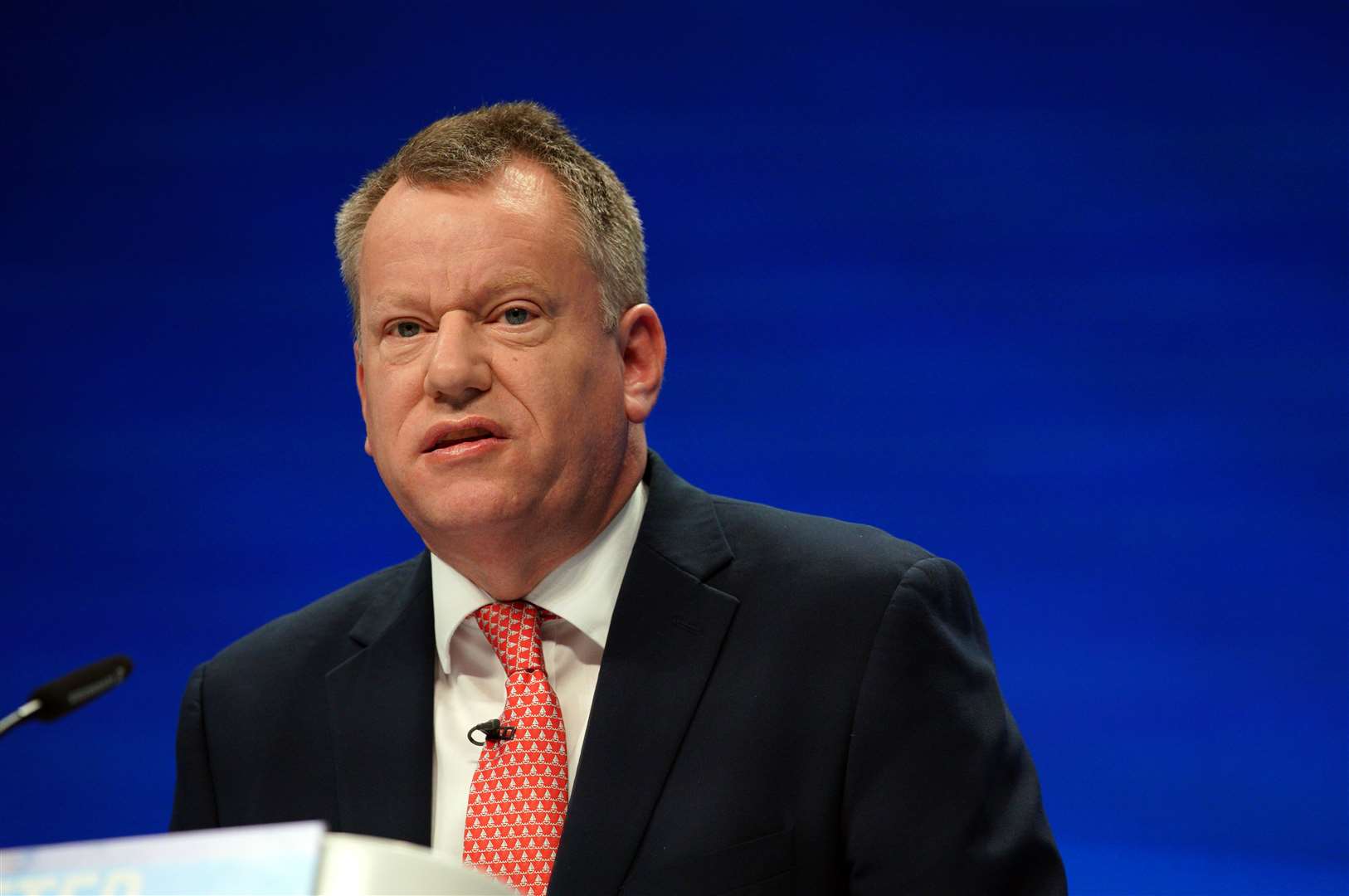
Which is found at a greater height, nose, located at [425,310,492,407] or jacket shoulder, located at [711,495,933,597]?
nose, located at [425,310,492,407]

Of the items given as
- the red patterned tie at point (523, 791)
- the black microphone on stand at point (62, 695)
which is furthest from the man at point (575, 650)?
the black microphone on stand at point (62, 695)

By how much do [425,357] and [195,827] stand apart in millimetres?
745

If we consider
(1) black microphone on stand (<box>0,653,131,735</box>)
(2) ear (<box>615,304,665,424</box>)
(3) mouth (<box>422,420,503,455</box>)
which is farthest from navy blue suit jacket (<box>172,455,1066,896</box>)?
(1) black microphone on stand (<box>0,653,131,735</box>)

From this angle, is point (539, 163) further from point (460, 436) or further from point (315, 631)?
point (315, 631)

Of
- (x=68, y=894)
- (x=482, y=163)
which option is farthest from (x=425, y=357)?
(x=68, y=894)

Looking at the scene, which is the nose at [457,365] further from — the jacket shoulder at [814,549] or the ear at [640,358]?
the jacket shoulder at [814,549]

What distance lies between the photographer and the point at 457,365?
6.06 feet

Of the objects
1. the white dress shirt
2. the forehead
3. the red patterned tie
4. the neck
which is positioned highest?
the forehead

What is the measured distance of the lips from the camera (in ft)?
6.09

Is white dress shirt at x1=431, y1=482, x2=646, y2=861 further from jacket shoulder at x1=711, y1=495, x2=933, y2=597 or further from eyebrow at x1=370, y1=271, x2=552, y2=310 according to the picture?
eyebrow at x1=370, y1=271, x2=552, y2=310

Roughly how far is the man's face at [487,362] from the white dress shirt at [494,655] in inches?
2.9

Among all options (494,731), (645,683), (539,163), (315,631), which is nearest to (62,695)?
(494,731)

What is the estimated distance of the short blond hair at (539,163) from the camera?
1.99m

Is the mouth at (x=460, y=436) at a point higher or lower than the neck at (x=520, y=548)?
higher
